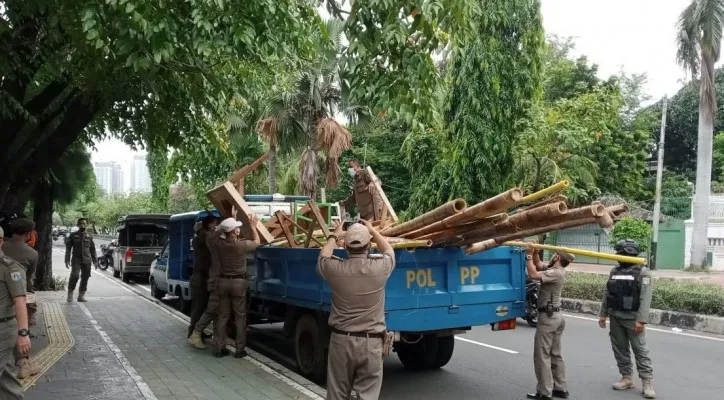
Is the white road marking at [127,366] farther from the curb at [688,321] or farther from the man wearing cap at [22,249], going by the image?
the curb at [688,321]

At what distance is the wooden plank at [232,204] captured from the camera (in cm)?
887

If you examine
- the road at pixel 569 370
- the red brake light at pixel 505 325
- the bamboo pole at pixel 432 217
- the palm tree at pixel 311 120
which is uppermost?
the palm tree at pixel 311 120

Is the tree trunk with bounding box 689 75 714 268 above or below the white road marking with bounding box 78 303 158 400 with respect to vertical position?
above

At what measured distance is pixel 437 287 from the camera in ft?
22.9

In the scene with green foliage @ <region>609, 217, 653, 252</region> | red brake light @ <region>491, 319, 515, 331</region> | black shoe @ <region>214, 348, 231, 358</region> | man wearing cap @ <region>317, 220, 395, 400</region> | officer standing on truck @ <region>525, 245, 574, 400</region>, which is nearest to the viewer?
man wearing cap @ <region>317, 220, 395, 400</region>

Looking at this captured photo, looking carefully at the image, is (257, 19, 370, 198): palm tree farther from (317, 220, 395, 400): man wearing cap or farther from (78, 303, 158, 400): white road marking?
(317, 220, 395, 400): man wearing cap

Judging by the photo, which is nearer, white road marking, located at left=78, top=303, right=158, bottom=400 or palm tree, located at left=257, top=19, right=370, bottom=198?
white road marking, located at left=78, top=303, right=158, bottom=400

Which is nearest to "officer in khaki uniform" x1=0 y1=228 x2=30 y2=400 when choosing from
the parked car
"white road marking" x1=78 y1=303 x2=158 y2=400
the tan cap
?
"white road marking" x1=78 y1=303 x2=158 y2=400

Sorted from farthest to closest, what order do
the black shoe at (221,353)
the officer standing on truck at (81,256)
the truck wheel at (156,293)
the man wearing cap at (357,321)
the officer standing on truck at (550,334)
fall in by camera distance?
the truck wheel at (156,293), the officer standing on truck at (81,256), the black shoe at (221,353), the officer standing on truck at (550,334), the man wearing cap at (357,321)

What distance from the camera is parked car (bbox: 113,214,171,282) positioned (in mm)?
21984

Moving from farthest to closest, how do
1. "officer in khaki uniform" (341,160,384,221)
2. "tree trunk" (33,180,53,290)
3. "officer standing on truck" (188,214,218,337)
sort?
"tree trunk" (33,180,53,290) → "officer standing on truck" (188,214,218,337) → "officer in khaki uniform" (341,160,384,221)

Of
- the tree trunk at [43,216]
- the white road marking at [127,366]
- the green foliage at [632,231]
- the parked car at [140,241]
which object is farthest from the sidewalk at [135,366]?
the green foliage at [632,231]

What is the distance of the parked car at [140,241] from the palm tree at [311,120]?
4.50 m

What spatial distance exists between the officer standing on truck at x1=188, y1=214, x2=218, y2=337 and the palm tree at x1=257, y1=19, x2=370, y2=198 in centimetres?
1063
